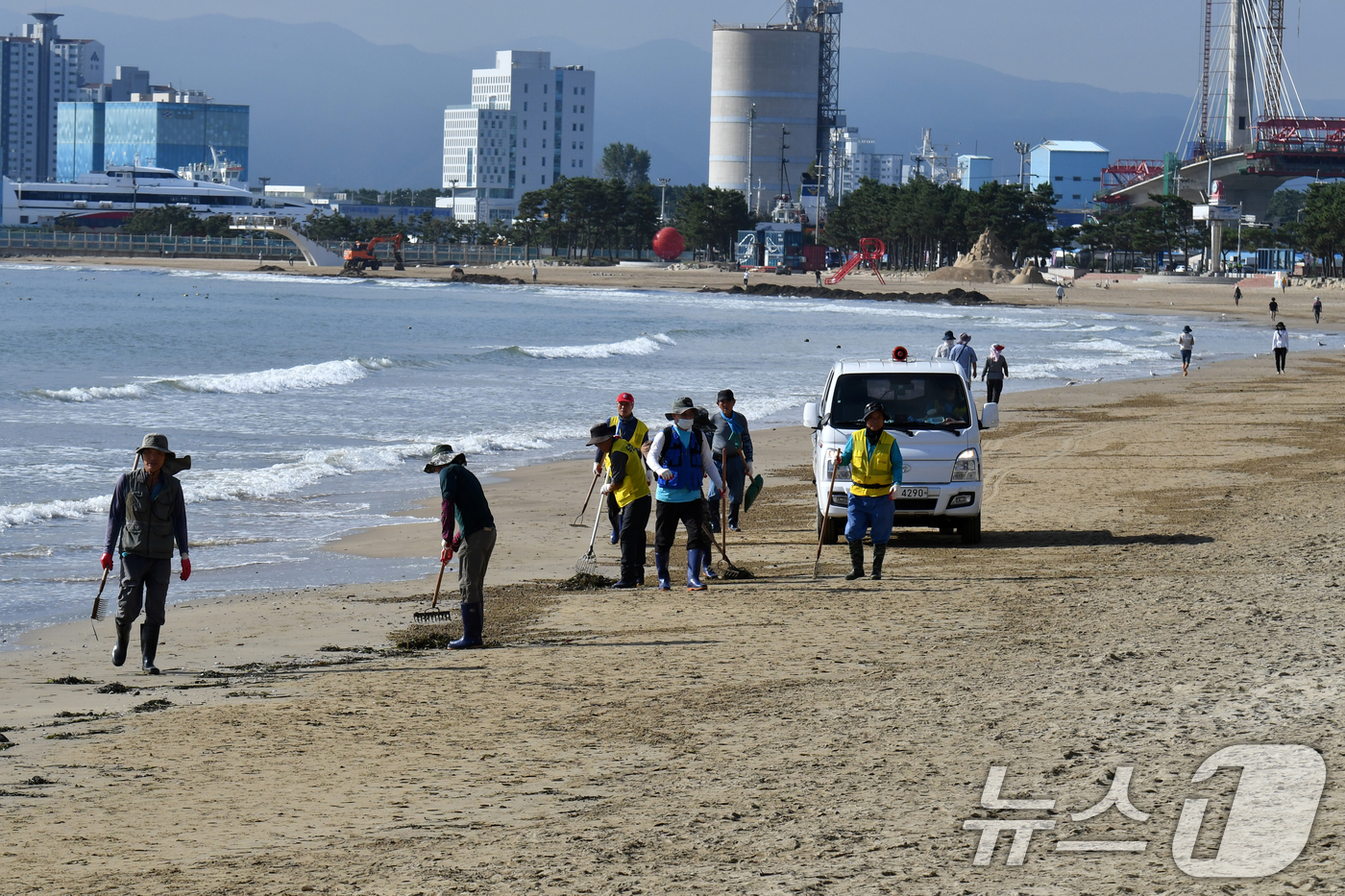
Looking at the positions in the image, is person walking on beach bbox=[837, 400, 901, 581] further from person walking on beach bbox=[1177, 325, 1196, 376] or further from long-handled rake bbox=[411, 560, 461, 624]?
person walking on beach bbox=[1177, 325, 1196, 376]

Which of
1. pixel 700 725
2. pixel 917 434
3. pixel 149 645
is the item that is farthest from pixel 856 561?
pixel 149 645

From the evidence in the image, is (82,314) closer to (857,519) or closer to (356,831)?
(857,519)

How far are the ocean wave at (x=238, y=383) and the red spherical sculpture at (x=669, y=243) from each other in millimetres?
115177

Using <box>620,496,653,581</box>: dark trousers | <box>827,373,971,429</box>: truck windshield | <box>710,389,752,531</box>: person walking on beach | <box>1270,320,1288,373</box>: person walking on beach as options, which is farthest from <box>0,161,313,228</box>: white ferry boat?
<box>620,496,653,581</box>: dark trousers

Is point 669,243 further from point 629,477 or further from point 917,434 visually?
point 629,477

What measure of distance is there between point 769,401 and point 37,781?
28.1m

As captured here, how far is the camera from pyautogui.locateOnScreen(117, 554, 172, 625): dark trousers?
10.1 meters

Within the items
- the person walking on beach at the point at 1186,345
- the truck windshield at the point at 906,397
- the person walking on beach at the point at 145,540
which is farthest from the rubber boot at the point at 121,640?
the person walking on beach at the point at 1186,345

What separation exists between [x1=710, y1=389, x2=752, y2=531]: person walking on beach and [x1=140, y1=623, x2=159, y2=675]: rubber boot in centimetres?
587

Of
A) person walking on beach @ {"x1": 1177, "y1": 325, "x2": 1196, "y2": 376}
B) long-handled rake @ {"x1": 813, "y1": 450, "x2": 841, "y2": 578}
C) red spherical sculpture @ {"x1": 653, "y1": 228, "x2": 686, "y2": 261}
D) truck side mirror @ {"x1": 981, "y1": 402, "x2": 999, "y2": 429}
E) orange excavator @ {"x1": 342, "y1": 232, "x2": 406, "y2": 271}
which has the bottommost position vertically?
long-handled rake @ {"x1": 813, "y1": 450, "x2": 841, "y2": 578}

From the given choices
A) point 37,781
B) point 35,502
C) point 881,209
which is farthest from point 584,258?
point 37,781

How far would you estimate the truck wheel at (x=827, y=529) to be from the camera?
14.5 m

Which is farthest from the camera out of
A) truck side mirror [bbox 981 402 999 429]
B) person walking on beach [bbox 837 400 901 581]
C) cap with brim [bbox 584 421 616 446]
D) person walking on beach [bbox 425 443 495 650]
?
truck side mirror [bbox 981 402 999 429]

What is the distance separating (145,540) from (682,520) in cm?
453
